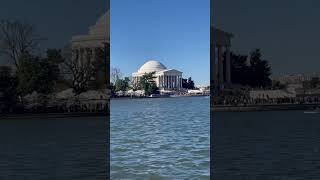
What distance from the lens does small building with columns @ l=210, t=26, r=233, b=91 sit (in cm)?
3656

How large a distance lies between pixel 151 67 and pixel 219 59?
37681 millimetres

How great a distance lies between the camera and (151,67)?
3073 inches

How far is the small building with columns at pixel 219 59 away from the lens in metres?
36.6

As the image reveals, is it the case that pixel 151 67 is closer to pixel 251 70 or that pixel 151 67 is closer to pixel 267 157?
pixel 251 70

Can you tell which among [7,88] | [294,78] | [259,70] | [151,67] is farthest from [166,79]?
[7,88]

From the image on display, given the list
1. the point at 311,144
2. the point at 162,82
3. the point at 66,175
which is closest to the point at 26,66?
the point at 311,144

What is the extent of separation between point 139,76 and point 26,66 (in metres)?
48.8

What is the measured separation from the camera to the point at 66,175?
7.96 meters

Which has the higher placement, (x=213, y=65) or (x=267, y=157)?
(x=213, y=65)

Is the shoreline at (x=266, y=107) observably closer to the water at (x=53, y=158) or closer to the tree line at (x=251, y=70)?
the tree line at (x=251, y=70)

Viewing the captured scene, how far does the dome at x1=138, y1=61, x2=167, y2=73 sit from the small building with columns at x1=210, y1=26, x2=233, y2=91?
36.4 metres

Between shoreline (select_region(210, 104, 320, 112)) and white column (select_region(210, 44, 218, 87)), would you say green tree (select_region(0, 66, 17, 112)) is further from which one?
white column (select_region(210, 44, 218, 87))

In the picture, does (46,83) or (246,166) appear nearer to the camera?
(246,166)

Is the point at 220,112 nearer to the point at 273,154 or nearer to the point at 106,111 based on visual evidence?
the point at 106,111
